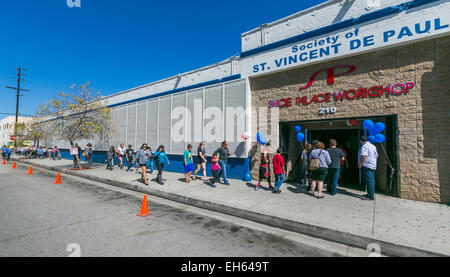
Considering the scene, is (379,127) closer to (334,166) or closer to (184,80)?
(334,166)

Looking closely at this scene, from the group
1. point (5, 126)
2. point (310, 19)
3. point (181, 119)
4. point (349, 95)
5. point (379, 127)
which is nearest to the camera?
point (379, 127)

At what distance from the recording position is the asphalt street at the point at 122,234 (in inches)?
130

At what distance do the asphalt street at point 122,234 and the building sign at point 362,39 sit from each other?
654 cm

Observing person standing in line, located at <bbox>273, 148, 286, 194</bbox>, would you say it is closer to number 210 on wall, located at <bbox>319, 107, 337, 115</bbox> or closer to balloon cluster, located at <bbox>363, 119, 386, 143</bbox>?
number 210 on wall, located at <bbox>319, 107, 337, 115</bbox>

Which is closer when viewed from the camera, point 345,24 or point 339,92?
point 345,24

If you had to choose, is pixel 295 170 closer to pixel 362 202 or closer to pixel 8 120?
pixel 362 202

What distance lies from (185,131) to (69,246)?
8.46m

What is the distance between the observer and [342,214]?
488 centimetres

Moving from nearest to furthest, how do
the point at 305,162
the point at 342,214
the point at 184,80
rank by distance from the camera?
the point at 342,214, the point at 305,162, the point at 184,80

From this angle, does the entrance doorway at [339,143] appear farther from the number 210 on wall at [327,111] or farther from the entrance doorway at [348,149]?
the number 210 on wall at [327,111]

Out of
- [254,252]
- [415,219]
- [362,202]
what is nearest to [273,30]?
[362,202]

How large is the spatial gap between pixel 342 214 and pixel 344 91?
4347mm

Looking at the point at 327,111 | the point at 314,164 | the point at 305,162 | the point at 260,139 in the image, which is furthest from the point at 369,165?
the point at 260,139

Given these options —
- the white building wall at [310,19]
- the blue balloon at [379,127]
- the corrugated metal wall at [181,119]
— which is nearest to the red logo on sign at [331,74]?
the white building wall at [310,19]
